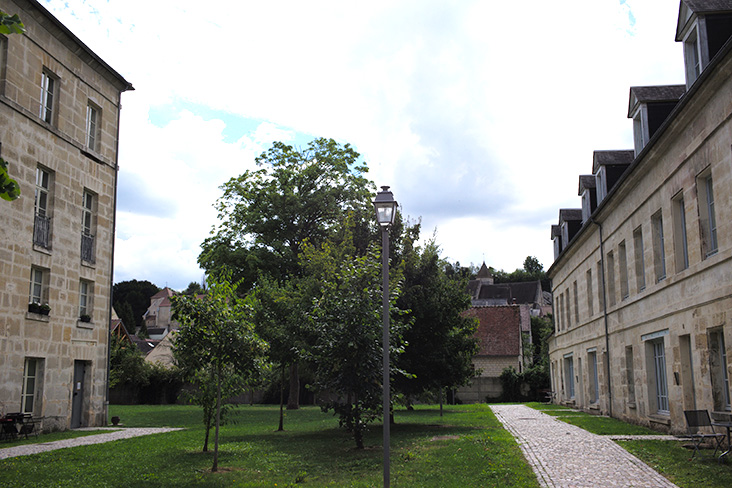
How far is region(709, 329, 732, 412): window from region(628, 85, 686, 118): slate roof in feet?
22.9

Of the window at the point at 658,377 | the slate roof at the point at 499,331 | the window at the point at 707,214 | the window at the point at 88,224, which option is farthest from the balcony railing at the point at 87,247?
the slate roof at the point at 499,331

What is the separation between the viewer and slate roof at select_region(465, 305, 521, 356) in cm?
4688

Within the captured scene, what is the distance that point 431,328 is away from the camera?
62.9 feet

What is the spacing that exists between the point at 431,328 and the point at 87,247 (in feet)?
38.3

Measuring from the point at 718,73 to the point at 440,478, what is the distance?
8626mm

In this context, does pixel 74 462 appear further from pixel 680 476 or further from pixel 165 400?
pixel 165 400

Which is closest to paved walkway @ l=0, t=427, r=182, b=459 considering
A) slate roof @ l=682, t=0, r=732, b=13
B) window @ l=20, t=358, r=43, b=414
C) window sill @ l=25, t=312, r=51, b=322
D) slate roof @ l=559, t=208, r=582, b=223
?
window @ l=20, t=358, r=43, b=414

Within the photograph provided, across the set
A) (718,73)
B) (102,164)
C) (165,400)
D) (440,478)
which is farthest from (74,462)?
(165,400)

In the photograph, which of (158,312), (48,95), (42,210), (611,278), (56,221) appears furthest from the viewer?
(158,312)

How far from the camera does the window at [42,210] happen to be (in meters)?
18.6

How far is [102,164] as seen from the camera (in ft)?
72.1

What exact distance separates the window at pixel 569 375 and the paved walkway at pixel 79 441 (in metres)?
20.3

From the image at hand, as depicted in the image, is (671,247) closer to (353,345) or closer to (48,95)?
(353,345)

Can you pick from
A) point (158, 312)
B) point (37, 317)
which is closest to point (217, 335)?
point (37, 317)
